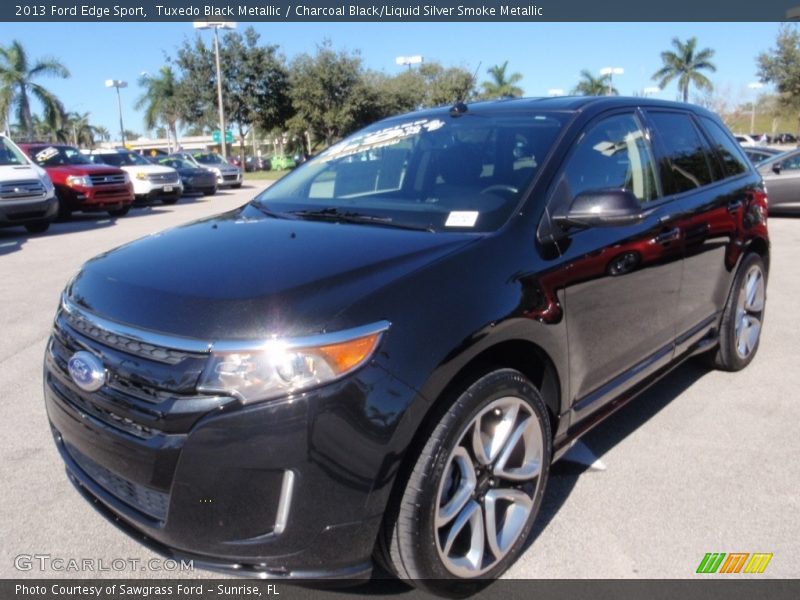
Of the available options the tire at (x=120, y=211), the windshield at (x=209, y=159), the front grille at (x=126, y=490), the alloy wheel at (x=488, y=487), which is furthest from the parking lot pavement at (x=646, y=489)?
the windshield at (x=209, y=159)

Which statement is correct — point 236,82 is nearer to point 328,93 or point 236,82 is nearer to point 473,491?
point 328,93

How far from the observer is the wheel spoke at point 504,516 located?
239 cm

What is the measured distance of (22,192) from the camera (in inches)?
456

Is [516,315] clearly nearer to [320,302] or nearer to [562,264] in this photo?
[562,264]

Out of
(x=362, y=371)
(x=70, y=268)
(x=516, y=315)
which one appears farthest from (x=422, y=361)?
(x=70, y=268)

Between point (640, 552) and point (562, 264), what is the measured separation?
117 centimetres

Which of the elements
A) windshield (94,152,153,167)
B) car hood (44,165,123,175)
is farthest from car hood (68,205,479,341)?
windshield (94,152,153,167)

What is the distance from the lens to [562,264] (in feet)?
8.70

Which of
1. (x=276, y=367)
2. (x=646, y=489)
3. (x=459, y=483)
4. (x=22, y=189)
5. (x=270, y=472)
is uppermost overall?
(x=22, y=189)

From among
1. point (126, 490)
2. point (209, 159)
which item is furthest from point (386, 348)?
point (209, 159)

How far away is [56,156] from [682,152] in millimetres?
15195

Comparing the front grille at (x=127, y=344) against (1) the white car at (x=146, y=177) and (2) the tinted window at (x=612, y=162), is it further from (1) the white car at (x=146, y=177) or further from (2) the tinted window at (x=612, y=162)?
(1) the white car at (x=146, y=177)

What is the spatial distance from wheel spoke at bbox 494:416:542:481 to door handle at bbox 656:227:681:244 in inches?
51.7

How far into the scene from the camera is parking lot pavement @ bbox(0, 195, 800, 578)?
261cm
